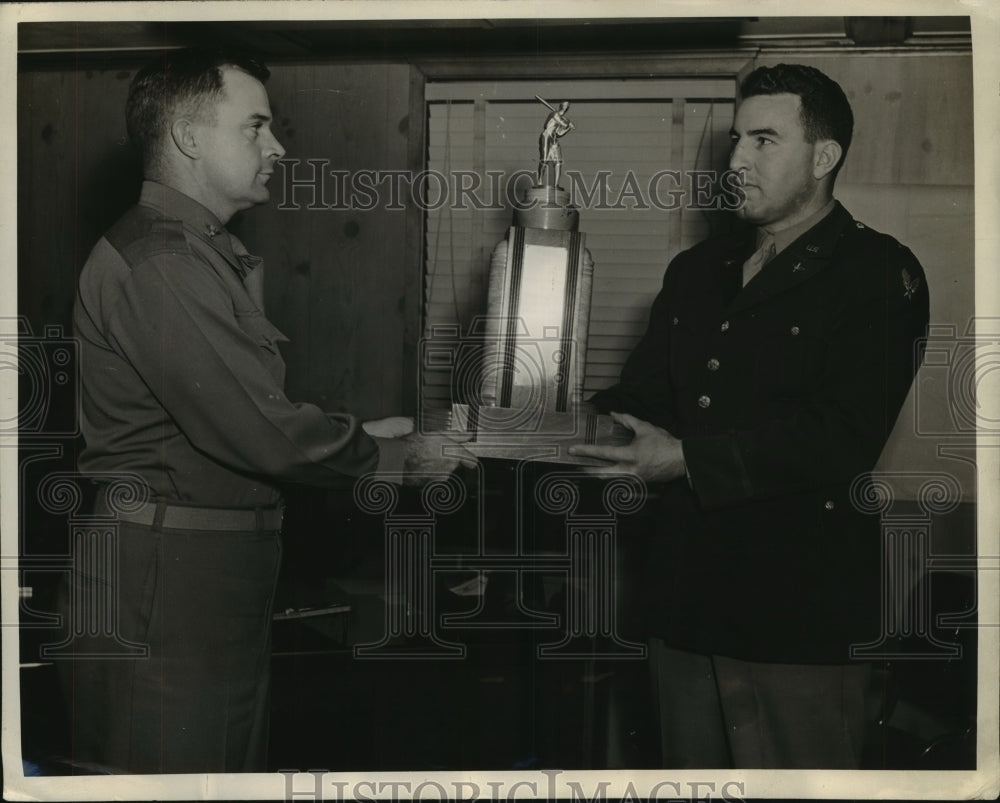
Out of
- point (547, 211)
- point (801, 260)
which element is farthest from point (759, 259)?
point (547, 211)

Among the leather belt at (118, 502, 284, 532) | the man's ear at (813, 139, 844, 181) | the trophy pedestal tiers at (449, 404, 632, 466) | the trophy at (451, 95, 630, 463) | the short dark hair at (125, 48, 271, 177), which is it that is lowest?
the leather belt at (118, 502, 284, 532)

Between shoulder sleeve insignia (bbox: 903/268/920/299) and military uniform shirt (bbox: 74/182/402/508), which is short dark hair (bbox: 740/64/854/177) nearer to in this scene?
shoulder sleeve insignia (bbox: 903/268/920/299)

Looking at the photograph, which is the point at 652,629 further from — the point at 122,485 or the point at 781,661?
the point at 122,485

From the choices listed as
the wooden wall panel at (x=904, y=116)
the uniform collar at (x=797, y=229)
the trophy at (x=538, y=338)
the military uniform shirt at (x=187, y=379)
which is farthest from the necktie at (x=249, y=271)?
the wooden wall panel at (x=904, y=116)

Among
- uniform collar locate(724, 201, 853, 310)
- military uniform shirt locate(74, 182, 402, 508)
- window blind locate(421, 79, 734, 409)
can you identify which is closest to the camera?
military uniform shirt locate(74, 182, 402, 508)

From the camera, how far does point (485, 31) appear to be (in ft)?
7.52

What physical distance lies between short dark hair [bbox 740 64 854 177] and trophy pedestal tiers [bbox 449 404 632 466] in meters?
0.72

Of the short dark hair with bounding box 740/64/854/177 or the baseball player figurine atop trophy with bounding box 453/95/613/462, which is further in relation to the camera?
the short dark hair with bounding box 740/64/854/177

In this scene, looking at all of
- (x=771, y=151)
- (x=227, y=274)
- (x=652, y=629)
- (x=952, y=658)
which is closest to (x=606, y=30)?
(x=771, y=151)

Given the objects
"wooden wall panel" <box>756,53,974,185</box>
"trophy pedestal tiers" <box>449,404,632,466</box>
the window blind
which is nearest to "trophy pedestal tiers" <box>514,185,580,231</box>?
"trophy pedestal tiers" <box>449,404,632,466</box>

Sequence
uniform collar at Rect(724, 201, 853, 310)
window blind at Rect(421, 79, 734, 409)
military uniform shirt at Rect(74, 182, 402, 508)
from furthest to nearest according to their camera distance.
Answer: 1. window blind at Rect(421, 79, 734, 409)
2. uniform collar at Rect(724, 201, 853, 310)
3. military uniform shirt at Rect(74, 182, 402, 508)

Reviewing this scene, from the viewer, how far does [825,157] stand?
2.17 m

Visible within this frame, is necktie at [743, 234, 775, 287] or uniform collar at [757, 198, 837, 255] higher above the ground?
uniform collar at [757, 198, 837, 255]

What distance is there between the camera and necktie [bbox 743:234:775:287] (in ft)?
7.23
